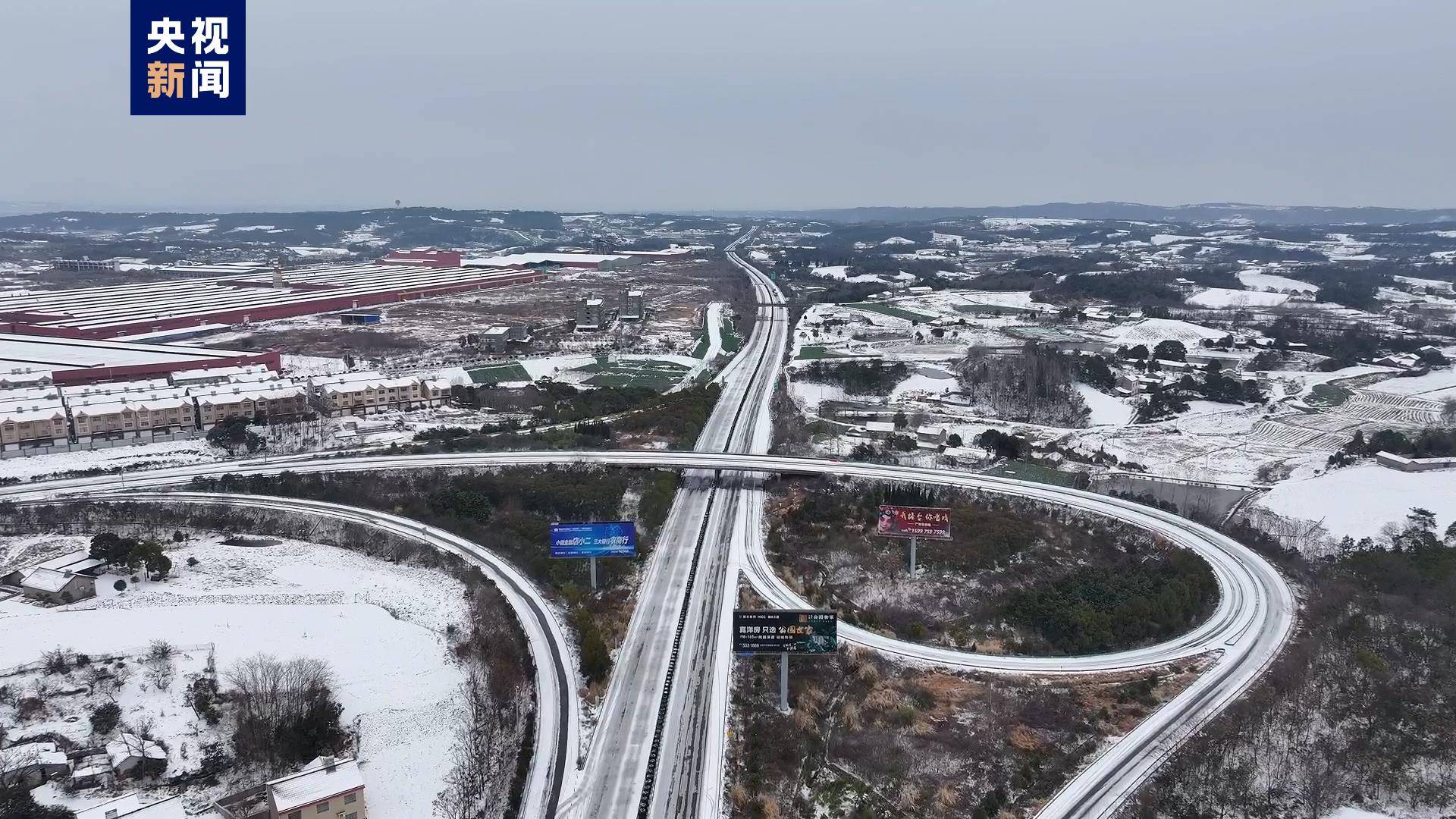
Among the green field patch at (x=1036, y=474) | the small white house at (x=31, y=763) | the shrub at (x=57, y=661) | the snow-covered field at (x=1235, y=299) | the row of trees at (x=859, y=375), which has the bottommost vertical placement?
the small white house at (x=31, y=763)

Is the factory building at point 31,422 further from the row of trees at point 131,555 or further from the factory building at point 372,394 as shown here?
the row of trees at point 131,555

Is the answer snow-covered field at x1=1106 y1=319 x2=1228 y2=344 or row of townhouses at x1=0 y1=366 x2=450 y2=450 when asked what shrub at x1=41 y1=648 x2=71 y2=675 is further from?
snow-covered field at x1=1106 y1=319 x2=1228 y2=344

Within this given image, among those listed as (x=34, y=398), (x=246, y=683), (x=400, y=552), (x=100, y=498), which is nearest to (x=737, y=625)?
(x=246, y=683)

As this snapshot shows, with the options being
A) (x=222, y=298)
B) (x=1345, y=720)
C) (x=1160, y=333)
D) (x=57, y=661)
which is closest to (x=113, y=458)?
(x=57, y=661)

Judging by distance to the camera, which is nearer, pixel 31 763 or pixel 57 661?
pixel 31 763

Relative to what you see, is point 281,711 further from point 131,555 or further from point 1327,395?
point 1327,395

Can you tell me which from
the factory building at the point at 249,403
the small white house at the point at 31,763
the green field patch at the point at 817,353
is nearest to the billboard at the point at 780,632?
the small white house at the point at 31,763

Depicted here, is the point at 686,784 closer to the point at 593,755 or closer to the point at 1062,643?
the point at 593,755
